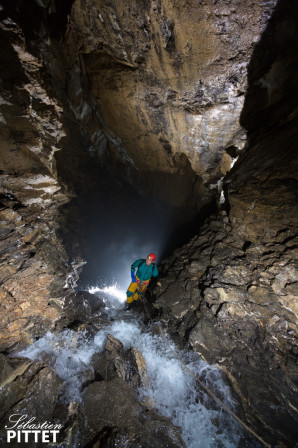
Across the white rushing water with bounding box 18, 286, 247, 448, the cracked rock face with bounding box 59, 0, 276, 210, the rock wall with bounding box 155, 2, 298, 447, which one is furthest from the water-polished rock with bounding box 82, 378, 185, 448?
the cracked rock face with bounding box 59, 0, 276, 210

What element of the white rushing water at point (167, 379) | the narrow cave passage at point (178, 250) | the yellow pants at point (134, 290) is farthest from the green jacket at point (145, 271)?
the white rushing water at point (167, 379)

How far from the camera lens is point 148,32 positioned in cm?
475

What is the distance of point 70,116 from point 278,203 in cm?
753

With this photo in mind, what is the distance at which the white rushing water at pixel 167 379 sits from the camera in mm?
3455

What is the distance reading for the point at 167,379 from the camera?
4172mm

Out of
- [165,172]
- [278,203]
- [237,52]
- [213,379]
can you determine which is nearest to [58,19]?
[237,52]

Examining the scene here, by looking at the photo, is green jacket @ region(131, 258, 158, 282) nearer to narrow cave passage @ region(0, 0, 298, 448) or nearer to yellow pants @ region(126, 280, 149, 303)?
yellow pants @ region(126, 280, 149, 303)

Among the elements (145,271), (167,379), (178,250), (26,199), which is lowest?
(167,379)

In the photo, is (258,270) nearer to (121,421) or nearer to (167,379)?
(167,379)

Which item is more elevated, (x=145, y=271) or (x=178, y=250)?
(x=178, y=250)

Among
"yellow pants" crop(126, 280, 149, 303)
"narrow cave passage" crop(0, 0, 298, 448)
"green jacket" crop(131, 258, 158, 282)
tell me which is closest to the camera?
"narrow cave passage" crop(0, 0, 298, 448)

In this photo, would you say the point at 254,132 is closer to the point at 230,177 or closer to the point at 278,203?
the point at 230,177

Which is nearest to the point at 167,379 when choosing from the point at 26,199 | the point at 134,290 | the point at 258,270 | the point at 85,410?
the point at 85,410

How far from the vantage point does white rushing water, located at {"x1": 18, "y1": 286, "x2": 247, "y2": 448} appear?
346cm
